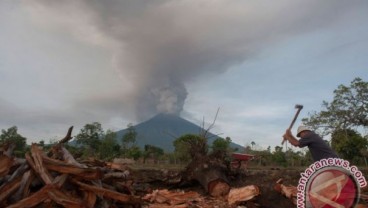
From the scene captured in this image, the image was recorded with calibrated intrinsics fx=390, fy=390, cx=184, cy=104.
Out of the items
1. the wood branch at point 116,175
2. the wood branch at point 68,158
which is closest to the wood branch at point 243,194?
the wood branch at point 116,175

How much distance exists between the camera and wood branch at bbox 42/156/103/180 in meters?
5.82

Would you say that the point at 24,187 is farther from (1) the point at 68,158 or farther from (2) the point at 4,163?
(1) the point at 68,158

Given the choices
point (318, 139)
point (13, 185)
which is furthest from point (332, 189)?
point (13, 185)

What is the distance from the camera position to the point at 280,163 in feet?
198

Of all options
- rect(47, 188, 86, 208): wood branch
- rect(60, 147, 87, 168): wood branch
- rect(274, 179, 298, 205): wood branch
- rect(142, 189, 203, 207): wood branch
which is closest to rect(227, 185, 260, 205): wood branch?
rect(274, 179, 298, 205): wood branch

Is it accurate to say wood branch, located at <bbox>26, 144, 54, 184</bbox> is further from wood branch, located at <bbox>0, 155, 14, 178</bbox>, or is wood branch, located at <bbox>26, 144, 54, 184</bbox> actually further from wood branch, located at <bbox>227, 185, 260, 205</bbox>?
wood branch, located at <bbox>227, 185, 260, 205</bbox>

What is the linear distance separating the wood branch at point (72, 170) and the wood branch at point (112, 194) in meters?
0.13

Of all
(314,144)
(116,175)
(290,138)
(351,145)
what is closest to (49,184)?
(116,175)

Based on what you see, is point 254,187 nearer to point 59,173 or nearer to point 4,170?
point 59,173

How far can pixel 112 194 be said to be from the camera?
613cm

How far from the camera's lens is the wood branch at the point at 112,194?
5.88m

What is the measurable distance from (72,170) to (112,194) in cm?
74

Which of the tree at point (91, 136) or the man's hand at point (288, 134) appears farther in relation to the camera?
the tree at point (91, 136)

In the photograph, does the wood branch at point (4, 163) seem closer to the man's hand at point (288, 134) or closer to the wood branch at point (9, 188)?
the wood branch at point (9, 188)
